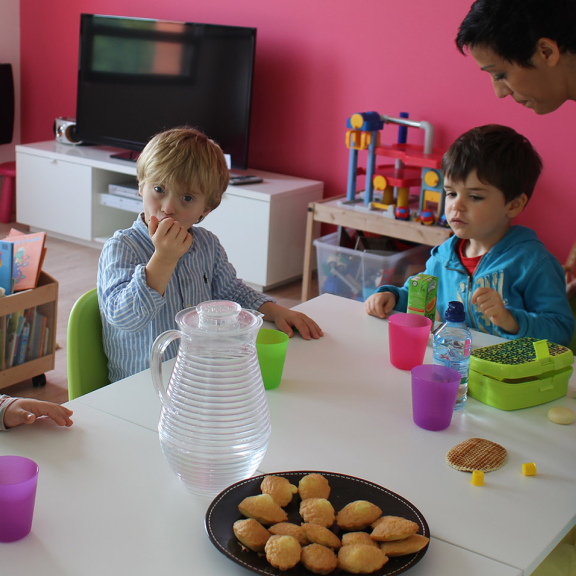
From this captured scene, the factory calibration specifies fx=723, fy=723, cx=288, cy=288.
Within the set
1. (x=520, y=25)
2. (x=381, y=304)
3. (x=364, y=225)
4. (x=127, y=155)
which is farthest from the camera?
(x=127, y=155)

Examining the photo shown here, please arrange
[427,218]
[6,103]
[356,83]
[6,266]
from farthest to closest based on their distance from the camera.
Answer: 1. [6,103]
2. [356,83]
3. [427,218]
4. [6,266]

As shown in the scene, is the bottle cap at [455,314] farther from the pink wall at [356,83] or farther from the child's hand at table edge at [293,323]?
the pink wall at [356,83]

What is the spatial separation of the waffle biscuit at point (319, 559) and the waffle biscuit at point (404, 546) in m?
0.06

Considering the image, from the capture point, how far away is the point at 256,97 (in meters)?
3.96

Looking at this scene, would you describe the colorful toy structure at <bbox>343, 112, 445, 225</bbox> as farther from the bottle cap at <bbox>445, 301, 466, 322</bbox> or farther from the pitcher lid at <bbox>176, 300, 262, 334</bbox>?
the pitcher lid at <bbox>176, 300, 262, 334</bbox>

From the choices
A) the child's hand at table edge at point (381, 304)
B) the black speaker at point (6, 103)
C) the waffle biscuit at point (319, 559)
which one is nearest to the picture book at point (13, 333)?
the child's hand at table edge at point (381, 304)

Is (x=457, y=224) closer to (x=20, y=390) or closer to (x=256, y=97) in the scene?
(x=20, y=390)

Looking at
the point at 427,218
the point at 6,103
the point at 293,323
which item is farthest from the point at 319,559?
the point at 6,103

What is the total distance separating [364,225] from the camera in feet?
10.7

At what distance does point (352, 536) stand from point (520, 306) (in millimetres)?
1059

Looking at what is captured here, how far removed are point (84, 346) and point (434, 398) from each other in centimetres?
70

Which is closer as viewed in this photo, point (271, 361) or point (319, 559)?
point (319, 559)

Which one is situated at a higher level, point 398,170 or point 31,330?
point 398,170

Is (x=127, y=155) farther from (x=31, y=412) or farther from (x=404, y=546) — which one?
(x=404, y=546)
